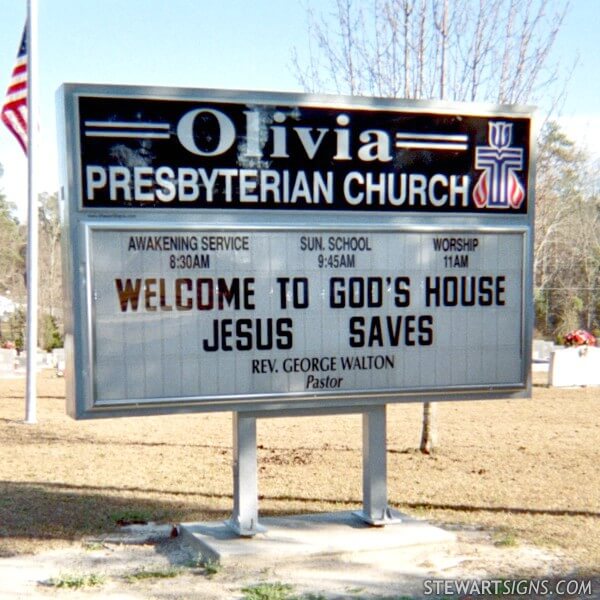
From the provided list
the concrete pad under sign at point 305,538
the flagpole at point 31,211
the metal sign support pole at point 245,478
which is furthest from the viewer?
the flagpole at point 31,211

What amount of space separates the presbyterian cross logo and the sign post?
0.05 ft

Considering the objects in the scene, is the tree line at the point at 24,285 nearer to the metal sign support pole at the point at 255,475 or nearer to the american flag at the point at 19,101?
the american flag at the point at 19,101

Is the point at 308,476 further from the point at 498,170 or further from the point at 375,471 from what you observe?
the point at 498,170

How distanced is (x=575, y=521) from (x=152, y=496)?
4.05m

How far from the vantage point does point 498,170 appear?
763 centimetres

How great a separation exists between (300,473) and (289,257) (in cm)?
417

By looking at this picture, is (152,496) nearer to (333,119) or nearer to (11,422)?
(333,119)

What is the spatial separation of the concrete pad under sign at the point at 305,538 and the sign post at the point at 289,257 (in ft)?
0.63

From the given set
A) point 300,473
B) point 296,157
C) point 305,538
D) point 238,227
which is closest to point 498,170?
point 296,157

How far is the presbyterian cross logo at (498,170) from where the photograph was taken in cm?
759

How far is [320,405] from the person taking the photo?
7184 mm

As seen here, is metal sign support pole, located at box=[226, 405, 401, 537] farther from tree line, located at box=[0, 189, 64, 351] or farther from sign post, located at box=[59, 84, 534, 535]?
tree line, located at box=[0, 189, 64, 351]

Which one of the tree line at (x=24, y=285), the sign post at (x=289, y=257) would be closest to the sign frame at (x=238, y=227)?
the sign post at (x=289, y=257)

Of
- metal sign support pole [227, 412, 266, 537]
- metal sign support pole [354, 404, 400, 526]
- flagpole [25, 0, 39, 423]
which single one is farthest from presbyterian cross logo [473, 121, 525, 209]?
flagpole [25, 0, 39, 423]
